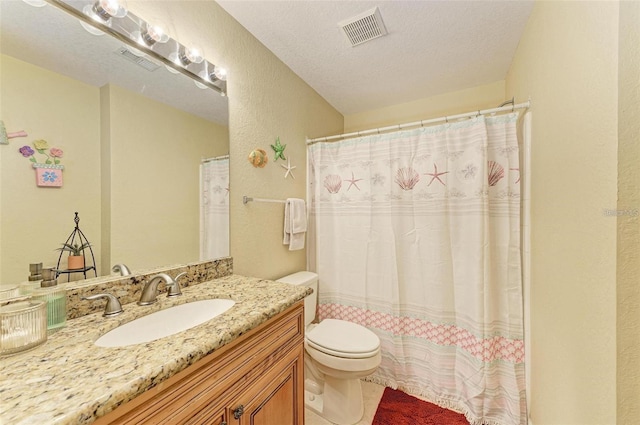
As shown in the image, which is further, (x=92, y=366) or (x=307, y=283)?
(x=307, y=283)

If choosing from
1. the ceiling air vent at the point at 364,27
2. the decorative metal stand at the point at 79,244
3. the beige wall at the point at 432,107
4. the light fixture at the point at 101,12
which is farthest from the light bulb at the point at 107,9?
the beige wall at the point at 432,107

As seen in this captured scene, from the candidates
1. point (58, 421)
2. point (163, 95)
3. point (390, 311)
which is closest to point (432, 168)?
point (390, 311)

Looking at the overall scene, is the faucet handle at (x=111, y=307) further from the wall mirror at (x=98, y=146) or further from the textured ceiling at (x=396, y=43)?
the textured ceiling at (x=396, y=43)

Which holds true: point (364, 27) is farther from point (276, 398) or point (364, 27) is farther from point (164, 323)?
point (276, 398)

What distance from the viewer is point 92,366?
0.53 metres

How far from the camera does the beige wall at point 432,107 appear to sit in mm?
2139

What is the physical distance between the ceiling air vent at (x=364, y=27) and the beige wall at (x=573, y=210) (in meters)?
0.78

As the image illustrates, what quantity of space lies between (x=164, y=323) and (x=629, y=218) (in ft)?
4.56

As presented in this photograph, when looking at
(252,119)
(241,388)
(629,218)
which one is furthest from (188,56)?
(629,218)

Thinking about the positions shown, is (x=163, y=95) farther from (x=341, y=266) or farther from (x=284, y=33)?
(x=341, y=266)

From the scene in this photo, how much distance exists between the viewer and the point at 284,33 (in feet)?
5.08

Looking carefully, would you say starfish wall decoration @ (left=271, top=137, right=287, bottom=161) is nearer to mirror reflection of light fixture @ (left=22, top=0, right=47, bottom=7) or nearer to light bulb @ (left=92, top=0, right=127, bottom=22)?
light bulb @ (left=92, top=0, right=127, bottom=22)

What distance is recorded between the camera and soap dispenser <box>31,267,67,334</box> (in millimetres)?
699

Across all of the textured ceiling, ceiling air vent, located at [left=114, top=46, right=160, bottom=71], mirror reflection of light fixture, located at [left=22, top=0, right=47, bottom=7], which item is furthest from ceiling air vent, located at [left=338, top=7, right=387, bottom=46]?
mirror reflection of light fixture, located at [left=22, top=0, right=47, bottom=7]
